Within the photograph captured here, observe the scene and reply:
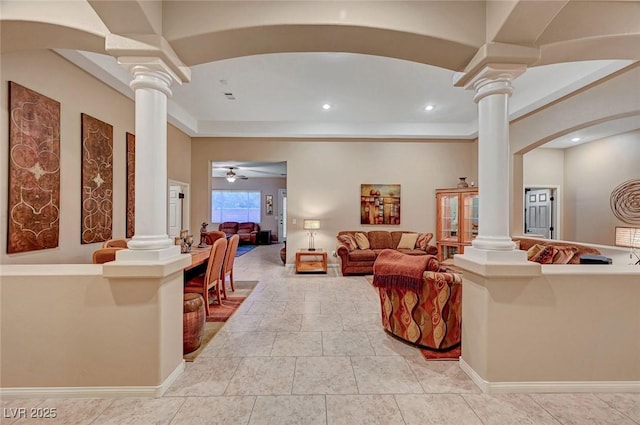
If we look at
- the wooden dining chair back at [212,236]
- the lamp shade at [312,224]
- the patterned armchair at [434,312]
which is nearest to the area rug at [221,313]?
the wooden dining chair back at [212,236]

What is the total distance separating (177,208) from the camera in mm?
6398

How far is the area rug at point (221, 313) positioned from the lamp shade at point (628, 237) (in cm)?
630

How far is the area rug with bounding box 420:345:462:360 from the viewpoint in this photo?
2.59m

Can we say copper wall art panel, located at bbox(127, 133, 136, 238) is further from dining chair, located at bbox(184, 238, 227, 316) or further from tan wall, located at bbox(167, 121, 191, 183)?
dining chair, located at bbox(184, 238, 227, 316)

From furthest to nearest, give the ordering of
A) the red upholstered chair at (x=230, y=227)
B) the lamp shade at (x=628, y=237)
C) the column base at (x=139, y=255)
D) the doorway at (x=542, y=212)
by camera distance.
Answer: the red upholstered chair at (x=230, y=227), the doorway at (x=542, y=212), the lamp shade at (x=628, y=237), the column base at (x=139, y=255)

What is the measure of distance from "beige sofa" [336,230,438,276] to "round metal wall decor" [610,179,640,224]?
3653 millimetres

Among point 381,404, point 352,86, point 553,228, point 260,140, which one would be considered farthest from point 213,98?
point 553,228

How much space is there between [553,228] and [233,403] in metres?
8.36

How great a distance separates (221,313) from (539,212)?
26.8 feet

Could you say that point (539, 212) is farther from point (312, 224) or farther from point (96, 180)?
point (96, 180)

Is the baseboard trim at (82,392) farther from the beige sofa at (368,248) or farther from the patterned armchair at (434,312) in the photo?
the beige sofa at (368,248)

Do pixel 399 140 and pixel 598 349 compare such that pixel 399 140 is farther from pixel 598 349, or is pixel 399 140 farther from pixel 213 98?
pixel 598 349

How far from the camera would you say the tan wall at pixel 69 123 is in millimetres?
2650

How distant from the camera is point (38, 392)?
204 centimetres
